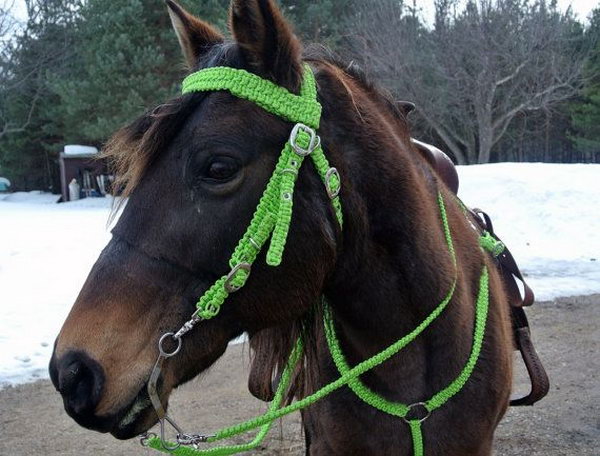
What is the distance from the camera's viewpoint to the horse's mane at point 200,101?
5.61 ft

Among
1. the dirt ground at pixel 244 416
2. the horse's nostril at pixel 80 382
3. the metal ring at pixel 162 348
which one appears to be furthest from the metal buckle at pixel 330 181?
the dirt ground at pixel 244 416

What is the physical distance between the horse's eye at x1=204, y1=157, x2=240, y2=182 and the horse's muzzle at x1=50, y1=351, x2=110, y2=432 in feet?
1.82

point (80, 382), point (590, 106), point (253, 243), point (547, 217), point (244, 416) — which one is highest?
point (590, 106)

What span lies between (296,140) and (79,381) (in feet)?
2.75

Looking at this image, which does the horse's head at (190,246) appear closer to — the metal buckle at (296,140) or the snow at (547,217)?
the metal buckle at (296,140)

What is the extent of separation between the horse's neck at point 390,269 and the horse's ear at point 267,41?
0.30m

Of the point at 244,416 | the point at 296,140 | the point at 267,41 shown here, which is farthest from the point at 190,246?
the point at 244,416

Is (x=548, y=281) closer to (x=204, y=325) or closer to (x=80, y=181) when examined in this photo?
(x=204, y=325)

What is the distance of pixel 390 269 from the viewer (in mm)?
1998

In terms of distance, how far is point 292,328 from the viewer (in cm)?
217

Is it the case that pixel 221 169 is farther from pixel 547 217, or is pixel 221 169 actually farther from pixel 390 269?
pixel 547 217

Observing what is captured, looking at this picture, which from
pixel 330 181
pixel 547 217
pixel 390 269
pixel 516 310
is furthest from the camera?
pixel 547 217

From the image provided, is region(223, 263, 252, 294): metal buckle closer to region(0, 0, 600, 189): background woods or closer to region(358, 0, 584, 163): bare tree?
region(0, 0, 600, 189): background woods

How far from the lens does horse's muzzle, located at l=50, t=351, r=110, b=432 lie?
151cm
